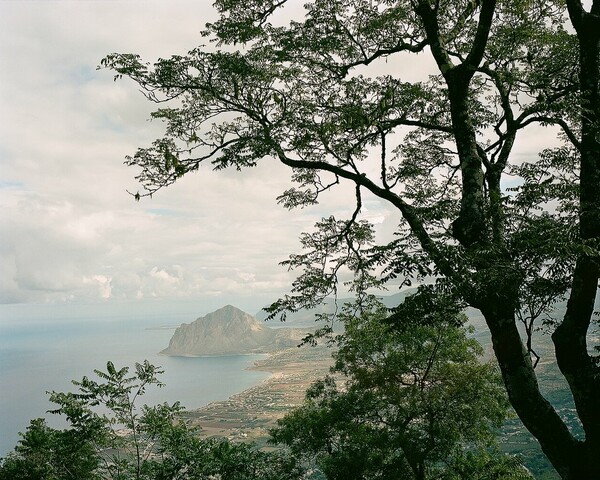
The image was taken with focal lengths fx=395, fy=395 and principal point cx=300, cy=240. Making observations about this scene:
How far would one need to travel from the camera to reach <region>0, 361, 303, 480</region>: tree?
8.16 meters

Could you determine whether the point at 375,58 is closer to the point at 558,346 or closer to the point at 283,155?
the point at 283,155

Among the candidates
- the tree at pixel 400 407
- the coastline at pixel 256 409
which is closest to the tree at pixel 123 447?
the tree at pixel 400 407

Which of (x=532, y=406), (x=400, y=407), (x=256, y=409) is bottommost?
(x=256, y=409)

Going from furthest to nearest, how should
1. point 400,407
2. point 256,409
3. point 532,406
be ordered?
point 256,409 → point 400,407 → point 532,406

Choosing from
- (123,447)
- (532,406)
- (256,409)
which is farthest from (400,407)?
(256,409)

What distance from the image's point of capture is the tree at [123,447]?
8.16 metres

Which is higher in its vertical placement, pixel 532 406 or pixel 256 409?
pixel 532 406

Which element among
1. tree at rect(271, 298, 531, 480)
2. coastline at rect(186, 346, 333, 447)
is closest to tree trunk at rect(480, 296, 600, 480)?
tree at rect(271, 298, 531, 480)

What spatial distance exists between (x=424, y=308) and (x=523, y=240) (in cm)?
131

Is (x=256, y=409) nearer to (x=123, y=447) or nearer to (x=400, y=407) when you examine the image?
(x=400, y=407)

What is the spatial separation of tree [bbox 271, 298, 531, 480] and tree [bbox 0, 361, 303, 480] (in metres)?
1.73

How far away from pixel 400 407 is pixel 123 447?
739 centimetres

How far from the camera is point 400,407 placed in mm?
11219

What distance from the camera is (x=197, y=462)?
8.05 meters
